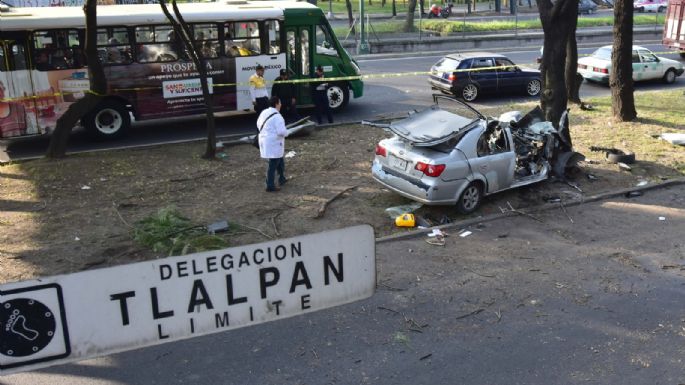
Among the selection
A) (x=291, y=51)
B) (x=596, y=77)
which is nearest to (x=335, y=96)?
(x=291, y=51)

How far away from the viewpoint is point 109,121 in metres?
16.0

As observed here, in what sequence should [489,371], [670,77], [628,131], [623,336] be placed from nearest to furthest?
[489,371] < [623,336] < [628,131] < [670,77]

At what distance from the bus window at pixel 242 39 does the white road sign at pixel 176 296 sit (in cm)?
1500

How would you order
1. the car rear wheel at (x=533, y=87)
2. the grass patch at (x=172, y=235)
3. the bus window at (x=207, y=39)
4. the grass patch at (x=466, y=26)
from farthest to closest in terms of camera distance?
the grass patch at (x=466, y=26)
the car rear wheel at (x=533, y=87)
the bus window at (x=207, y=39)
the grass patch at (x=172, y=235)

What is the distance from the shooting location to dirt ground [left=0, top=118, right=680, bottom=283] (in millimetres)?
9547

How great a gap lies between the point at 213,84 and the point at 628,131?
1039 cm

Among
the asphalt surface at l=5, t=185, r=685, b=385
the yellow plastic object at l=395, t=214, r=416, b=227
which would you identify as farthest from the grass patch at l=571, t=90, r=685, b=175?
the yellow plastic object at l=395, t=214, r=416, b=227

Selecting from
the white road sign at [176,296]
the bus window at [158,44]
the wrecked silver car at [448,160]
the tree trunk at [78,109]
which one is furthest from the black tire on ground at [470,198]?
the bus window at [158,44]

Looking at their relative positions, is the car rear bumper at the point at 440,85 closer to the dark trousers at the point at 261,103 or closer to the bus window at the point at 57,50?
the dark trousers at the point at 261,103

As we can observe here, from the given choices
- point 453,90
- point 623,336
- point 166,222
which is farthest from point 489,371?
point 453,90

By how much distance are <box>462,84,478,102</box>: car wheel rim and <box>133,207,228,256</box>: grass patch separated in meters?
12.7

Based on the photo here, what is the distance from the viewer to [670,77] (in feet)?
82.8

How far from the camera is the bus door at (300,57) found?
18.0 meters

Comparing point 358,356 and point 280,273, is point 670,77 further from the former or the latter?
point 280,273
